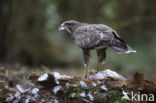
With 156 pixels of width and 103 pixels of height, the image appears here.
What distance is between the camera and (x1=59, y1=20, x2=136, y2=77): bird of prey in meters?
5.46

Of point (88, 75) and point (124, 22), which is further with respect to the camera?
point (124, 22)

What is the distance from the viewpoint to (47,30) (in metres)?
14.6

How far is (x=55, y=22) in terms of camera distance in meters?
13.5

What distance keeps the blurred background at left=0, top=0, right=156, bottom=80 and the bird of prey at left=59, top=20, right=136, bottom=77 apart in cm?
671

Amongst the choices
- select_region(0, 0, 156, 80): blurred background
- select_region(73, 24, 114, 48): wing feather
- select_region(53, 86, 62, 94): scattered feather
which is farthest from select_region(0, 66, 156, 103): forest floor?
select_region(0, 0, 156, 80): blurred background

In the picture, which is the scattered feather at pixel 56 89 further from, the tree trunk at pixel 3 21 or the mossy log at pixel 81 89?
the tree trunk at pixel 3 21

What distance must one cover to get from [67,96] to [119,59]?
8.60 m

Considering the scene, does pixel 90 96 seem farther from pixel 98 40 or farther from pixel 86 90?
pixel 98 40

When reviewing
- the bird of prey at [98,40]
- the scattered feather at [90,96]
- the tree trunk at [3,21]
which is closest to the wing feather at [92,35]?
the bird of prey at [98,40]

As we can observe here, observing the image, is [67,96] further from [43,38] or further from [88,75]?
[43,38]

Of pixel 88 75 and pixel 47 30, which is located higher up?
pixel 47 30

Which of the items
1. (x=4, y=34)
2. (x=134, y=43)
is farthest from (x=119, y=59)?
(x=4, y=34)

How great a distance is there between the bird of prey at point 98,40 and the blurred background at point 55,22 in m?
6.71

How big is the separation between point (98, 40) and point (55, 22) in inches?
316
